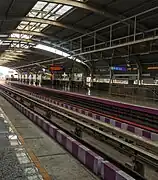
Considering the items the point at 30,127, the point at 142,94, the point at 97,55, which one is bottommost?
the point at 30,127

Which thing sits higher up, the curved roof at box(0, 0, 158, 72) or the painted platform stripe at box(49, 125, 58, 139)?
the curved roof at box(0, 0, 158, 72)

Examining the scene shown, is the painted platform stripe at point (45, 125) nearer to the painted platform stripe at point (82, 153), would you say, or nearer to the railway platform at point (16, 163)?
the railway platform at point (16, 163)

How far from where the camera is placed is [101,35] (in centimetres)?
2377

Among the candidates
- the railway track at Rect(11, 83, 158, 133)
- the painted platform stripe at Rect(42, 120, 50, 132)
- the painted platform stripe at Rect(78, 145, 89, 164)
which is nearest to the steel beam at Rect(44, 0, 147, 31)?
the railway track at Rect(11, 83, 158, 133)

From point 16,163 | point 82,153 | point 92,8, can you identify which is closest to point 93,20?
point 92,8

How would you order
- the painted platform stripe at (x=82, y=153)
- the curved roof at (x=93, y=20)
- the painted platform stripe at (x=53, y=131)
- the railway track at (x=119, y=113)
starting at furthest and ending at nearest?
the curved roof at (x=93, y=20) < the railway track at (x=119, y=113) < the painted platform stripe at (x=53, y=131) < the painted platform stripe at (x=82, y=153)

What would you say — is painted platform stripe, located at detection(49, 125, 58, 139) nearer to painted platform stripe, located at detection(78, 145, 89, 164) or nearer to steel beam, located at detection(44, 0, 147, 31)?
painted platform stripe, located at detection(78, 145, 89, 164)

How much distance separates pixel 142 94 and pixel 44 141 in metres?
9.06

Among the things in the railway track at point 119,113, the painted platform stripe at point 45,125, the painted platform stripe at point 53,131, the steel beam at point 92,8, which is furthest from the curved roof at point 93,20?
the painted platform stripe at point 53,131

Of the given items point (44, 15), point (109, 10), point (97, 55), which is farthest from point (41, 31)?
point (109, 10)

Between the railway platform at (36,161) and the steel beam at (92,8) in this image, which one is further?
the steel beam at (92,8)

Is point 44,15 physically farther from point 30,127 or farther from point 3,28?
point 30,127

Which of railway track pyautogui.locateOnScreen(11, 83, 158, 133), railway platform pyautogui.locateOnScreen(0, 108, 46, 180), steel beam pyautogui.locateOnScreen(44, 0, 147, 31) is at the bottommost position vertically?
railway track pyautogui.locateOnScreen(11, 83, 158, 133)

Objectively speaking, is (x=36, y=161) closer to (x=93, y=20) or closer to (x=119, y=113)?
(x=119, y=113)
